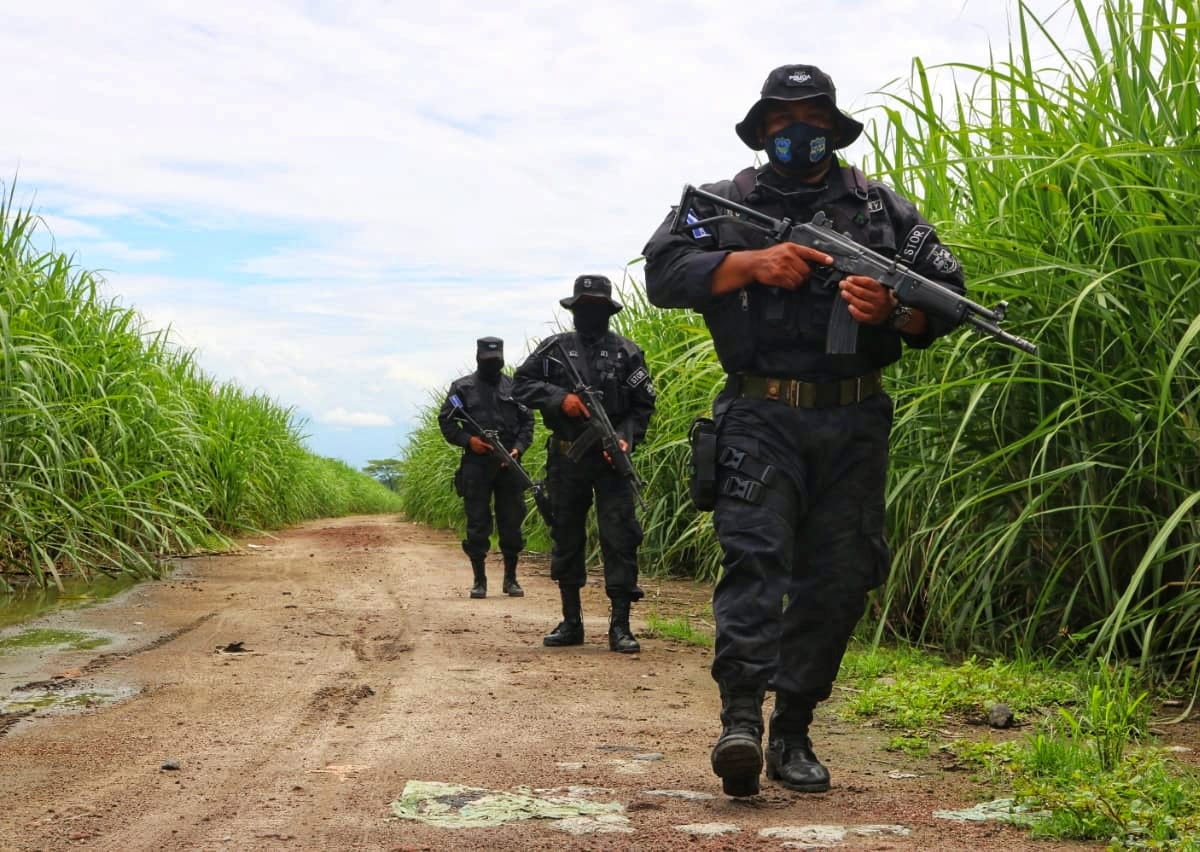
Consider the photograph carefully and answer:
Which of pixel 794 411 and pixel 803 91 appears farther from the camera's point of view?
pixel 803 91

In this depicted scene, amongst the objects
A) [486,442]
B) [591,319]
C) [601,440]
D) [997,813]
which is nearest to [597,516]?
[601,440]

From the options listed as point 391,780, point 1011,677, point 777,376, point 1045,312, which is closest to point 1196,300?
point 1045,312

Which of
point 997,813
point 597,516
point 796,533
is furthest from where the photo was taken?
point 597,516

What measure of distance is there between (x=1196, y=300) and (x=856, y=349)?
1574 millimetres

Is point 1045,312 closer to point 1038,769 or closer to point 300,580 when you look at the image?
point 1038,769

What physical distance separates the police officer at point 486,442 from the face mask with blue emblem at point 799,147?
645cm

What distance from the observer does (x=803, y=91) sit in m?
3.60

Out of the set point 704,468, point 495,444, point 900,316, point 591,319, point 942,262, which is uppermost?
point 591,319

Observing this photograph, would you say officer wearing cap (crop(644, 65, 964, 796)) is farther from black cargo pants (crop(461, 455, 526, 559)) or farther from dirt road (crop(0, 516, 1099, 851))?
black cargo pants (crop(461, 455, 526, 559))

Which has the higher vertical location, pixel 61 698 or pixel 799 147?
pixel 799 147

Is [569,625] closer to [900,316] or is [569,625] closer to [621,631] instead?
[621,631]

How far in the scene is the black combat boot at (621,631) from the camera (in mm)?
Result: 6461

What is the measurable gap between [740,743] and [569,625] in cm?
362

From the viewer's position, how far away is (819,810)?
3283 mm
